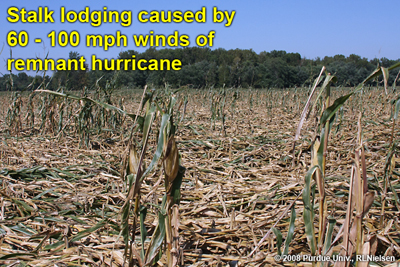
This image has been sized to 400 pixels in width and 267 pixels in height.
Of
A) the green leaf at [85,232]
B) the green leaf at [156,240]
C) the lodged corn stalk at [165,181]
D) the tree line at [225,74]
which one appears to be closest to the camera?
the lodged corn stalk at [165,181]

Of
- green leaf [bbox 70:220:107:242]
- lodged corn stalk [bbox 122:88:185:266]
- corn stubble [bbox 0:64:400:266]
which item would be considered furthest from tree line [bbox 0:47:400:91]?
lodged corn stalk [bbox 122:88:185:266]

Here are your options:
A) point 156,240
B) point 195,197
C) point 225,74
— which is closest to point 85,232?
point 156,240

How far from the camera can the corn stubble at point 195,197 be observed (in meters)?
1.13

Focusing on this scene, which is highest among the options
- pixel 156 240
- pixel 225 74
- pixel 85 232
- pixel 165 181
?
pixel 225 74

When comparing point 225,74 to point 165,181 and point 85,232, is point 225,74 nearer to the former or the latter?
point 85,232

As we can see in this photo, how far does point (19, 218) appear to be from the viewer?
1924 mm

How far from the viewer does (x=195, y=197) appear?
224 centimetres

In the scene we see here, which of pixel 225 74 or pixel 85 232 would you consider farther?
pixel 225 74

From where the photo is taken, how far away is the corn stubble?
1131 millimetres

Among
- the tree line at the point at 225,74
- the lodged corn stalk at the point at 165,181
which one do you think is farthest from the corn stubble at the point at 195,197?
the tree line at the point at 225,74

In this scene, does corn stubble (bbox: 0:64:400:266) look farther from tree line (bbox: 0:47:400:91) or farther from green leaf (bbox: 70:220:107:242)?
tree line (bbox: 0:47:400:91)

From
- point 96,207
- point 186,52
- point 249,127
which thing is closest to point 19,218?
point 96,207

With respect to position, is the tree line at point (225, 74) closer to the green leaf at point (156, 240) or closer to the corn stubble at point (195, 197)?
the corn stubble at point (195, 197)

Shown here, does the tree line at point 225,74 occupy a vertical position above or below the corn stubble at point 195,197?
above
